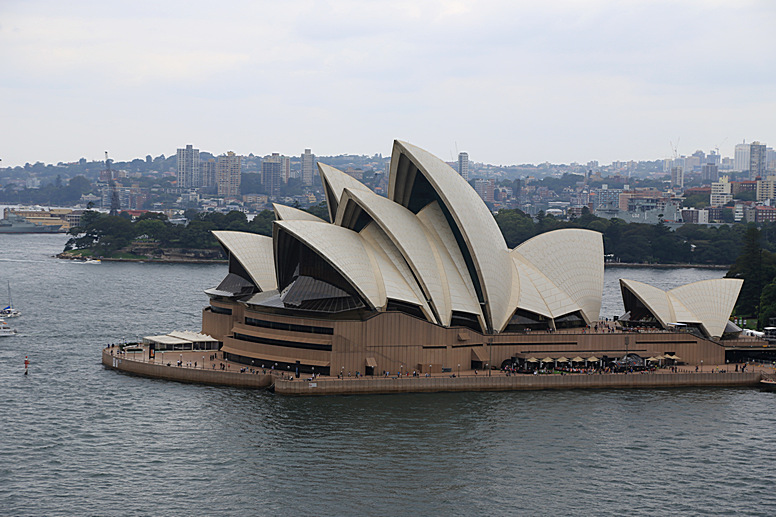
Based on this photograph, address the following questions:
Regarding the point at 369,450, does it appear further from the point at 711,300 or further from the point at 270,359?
the point at 711,300

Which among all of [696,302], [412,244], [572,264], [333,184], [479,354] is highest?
[333,184]

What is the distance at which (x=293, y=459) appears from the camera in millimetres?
38406

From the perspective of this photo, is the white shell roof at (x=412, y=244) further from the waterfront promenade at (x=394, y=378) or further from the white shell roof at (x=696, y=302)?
the white shell roof at (x=696, y=302)

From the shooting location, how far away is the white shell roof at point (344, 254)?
52.3 meters

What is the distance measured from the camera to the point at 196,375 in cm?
5184

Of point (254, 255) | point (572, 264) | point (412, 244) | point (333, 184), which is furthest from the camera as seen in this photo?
point (254, 255)

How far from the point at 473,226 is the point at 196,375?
1814cm

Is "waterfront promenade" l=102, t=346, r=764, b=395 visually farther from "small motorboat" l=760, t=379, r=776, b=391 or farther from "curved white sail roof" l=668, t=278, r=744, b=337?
"curved white sail roof" l=668, t=278, r=744, b=337

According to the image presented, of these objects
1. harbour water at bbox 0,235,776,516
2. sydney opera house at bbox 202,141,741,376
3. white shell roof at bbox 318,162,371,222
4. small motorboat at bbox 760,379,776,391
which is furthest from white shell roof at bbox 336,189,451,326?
small motorboat at bbox 760,379,776,391

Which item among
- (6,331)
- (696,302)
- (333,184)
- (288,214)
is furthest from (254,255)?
(696,302)

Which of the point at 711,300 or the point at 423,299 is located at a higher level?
the point at 423,299

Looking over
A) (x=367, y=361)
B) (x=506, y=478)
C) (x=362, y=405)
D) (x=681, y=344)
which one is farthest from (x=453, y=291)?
(x=506, y=478)

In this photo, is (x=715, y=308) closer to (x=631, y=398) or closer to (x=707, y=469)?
(x=631, y=398)

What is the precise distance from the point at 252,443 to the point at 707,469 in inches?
746
